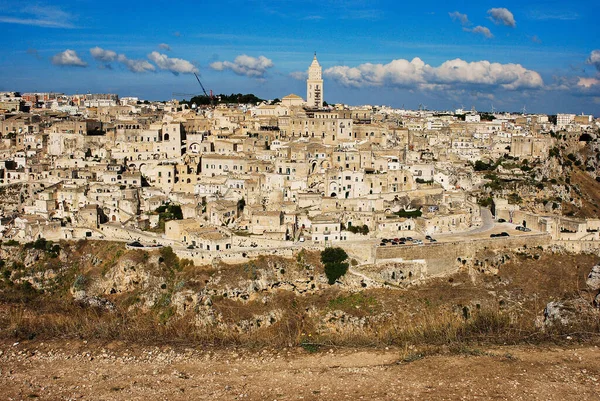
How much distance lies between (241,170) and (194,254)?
11.7 metres

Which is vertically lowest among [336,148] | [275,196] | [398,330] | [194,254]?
[398,330]

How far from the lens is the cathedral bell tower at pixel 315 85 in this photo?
218ft

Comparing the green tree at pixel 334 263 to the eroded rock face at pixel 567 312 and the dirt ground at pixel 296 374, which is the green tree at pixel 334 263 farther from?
the eroded rock face at pixel 567 312

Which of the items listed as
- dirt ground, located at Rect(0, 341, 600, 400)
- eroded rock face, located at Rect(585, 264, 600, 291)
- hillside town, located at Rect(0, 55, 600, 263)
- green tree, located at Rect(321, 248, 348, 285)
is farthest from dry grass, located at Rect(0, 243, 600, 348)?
hillside town, located at Rect(0, 55, 600, 263)

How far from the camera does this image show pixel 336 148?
41562 mm

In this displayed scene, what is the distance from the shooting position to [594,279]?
1180 inches

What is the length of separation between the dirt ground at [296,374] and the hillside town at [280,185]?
892cm

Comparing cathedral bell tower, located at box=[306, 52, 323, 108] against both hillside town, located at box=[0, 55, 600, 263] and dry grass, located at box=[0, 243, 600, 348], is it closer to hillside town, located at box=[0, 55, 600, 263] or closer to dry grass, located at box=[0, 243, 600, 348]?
hillside town, located at box=[0, 55, 600, 263]

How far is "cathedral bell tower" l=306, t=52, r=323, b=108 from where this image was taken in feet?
218

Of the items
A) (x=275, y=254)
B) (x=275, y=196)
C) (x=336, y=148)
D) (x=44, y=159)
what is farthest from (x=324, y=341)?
(x=44, y=159)

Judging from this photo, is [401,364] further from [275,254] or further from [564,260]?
[564,260]

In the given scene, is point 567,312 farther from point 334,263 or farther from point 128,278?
point 128,278

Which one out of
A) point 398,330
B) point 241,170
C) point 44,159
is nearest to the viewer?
point 398,330

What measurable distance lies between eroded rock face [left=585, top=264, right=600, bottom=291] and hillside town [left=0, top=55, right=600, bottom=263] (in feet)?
9.19
